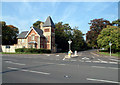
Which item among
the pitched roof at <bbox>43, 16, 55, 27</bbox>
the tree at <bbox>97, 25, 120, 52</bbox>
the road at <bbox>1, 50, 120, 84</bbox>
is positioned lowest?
the road at <bbox>1, 50, 120, 84</bbox>

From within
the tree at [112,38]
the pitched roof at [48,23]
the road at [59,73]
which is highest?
the pitched roof at [48,23]

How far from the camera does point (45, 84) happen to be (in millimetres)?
5500

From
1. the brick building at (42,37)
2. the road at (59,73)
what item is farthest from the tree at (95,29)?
the road at (59,73)

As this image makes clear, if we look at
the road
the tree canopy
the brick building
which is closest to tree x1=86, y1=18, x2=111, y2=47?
the tree canopy

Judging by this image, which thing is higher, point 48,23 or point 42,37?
point 48,23

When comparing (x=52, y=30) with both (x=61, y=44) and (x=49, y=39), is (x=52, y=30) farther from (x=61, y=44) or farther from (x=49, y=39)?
(x=61, y=44)

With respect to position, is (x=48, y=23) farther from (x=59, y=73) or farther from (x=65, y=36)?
(x=59, y=73)

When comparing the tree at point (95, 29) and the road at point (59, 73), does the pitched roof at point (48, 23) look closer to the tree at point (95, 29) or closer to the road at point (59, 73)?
the tree at point (95, 29)

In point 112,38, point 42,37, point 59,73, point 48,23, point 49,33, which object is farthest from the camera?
point 48,23

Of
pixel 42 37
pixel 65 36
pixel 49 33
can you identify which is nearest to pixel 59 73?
pixel 42 37

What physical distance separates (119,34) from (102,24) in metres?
16.2

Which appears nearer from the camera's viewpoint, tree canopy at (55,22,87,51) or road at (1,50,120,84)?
road at (1,50,120,84)

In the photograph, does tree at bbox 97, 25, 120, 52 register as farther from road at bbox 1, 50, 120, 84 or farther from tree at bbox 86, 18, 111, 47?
road at bbox 1, 50, 120, 84

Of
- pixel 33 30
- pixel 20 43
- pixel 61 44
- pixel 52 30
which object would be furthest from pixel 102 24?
pixel 20 43
